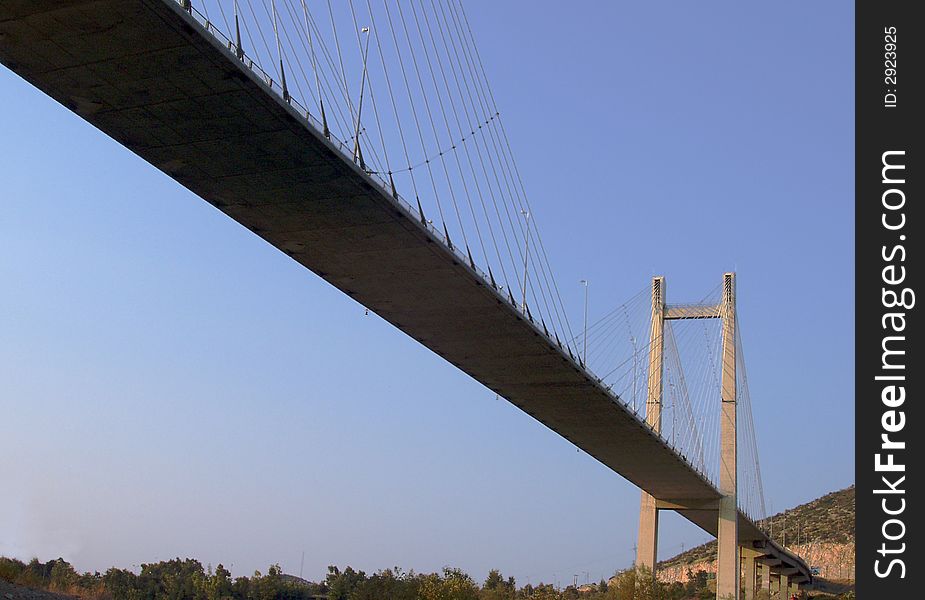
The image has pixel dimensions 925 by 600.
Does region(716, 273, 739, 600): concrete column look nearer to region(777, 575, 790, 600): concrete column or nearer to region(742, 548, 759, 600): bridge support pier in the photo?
region(742, 548, 759, 600): bridge support pier

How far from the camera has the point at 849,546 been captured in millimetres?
88375

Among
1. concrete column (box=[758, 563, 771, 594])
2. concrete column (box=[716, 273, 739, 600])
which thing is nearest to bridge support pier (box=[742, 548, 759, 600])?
concrete column (box=[758, 563, 771, 594])

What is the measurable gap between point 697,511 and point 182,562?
34.4 meters

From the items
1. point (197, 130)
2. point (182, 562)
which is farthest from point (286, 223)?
point (182, 562)

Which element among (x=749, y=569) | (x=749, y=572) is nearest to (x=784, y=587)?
(x=749, y=569)

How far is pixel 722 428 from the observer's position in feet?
180

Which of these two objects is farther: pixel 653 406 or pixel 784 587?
pixel 784 587

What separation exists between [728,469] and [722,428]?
211 centimetres

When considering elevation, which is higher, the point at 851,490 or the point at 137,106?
the point at 851,490

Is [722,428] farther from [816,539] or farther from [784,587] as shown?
[816,539]

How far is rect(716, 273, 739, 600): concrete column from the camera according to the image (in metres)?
51.2

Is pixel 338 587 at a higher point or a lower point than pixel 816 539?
lower
